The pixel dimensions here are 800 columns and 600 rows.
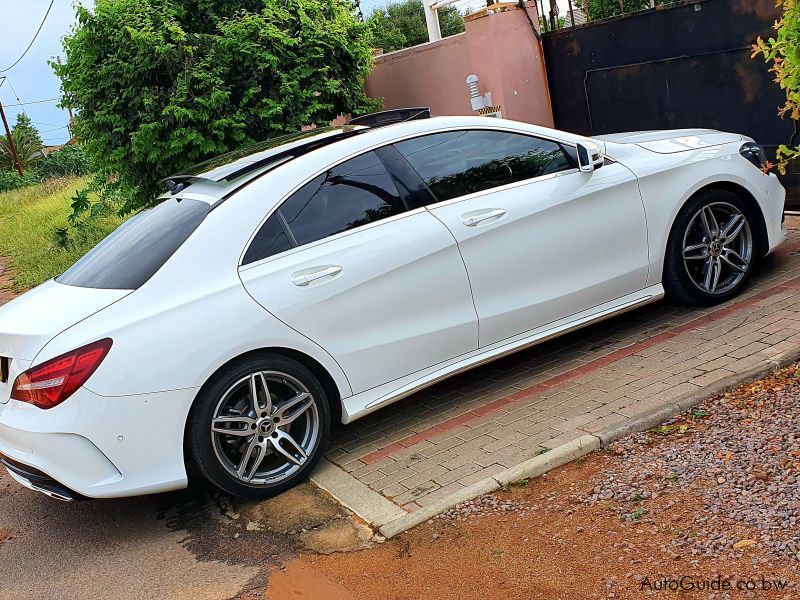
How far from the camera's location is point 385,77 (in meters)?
12.5

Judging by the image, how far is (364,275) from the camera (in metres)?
4.80

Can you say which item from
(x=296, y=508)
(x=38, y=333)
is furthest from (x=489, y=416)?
(x=38, y=333)

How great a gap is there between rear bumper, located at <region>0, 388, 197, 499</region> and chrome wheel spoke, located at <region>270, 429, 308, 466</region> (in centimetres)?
50

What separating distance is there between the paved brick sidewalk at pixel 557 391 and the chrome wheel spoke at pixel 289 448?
299 millimetres

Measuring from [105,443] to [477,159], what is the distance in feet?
8.89

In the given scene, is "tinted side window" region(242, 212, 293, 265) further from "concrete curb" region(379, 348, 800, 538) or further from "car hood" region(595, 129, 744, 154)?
"car hood" region(595, 129, 744, 154)

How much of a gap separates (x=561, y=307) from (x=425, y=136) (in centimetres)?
134

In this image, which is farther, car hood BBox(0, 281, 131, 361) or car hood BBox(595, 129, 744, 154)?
car hood BBox(595, 129, 744, 154)

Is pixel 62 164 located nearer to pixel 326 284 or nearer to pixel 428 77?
pixel 428 77

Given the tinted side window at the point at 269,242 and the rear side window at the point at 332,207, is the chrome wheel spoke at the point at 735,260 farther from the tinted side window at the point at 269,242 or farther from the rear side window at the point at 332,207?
the tinted side window at the point at 269,242

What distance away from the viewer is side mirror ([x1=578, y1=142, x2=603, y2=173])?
554cm

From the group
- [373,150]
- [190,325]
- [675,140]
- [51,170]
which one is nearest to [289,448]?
[190,325]

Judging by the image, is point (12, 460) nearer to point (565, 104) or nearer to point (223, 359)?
point (223, 359)

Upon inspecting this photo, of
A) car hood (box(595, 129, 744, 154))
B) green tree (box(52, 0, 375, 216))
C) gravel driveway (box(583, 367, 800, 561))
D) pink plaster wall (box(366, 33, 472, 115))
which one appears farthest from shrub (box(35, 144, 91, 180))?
gravel driveway (box(583, 367, 800, 561))
